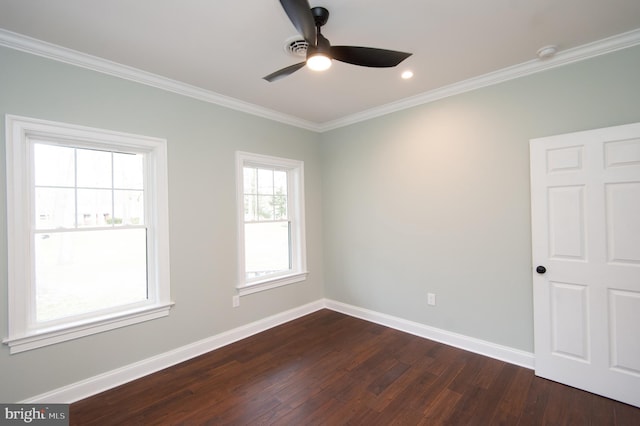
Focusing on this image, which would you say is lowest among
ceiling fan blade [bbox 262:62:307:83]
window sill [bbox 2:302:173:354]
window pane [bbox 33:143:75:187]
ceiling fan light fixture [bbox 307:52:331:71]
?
window sill [bbox 2:302:173:354]

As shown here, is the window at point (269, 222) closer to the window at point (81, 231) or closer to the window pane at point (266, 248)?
the window pane at point (266, 248)

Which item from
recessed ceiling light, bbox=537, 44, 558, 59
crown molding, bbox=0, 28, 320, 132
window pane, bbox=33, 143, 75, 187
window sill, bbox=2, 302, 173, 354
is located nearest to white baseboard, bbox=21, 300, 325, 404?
window sill, bbox=2, 302, 173, 354

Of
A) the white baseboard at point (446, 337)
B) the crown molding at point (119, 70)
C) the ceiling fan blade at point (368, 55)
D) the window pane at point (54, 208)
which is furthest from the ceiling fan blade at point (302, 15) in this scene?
the white baseboard at point (446, 337)

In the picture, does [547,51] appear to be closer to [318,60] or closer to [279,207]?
[318,60]

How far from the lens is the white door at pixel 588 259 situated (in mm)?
2102

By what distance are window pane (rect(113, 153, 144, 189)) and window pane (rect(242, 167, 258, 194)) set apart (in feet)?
3.69

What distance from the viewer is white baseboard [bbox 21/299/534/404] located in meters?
2.23

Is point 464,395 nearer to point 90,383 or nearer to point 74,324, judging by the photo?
point 90,383

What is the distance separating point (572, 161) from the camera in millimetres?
2309

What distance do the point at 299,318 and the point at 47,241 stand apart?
276 cm

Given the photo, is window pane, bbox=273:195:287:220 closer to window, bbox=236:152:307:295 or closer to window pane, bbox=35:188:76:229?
window, bbox=236:152:307:295

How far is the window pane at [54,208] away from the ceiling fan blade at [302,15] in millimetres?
2244

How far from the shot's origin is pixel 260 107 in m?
3.48

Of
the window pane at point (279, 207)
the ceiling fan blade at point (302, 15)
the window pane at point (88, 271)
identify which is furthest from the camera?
the window pane at point (279, 207)
